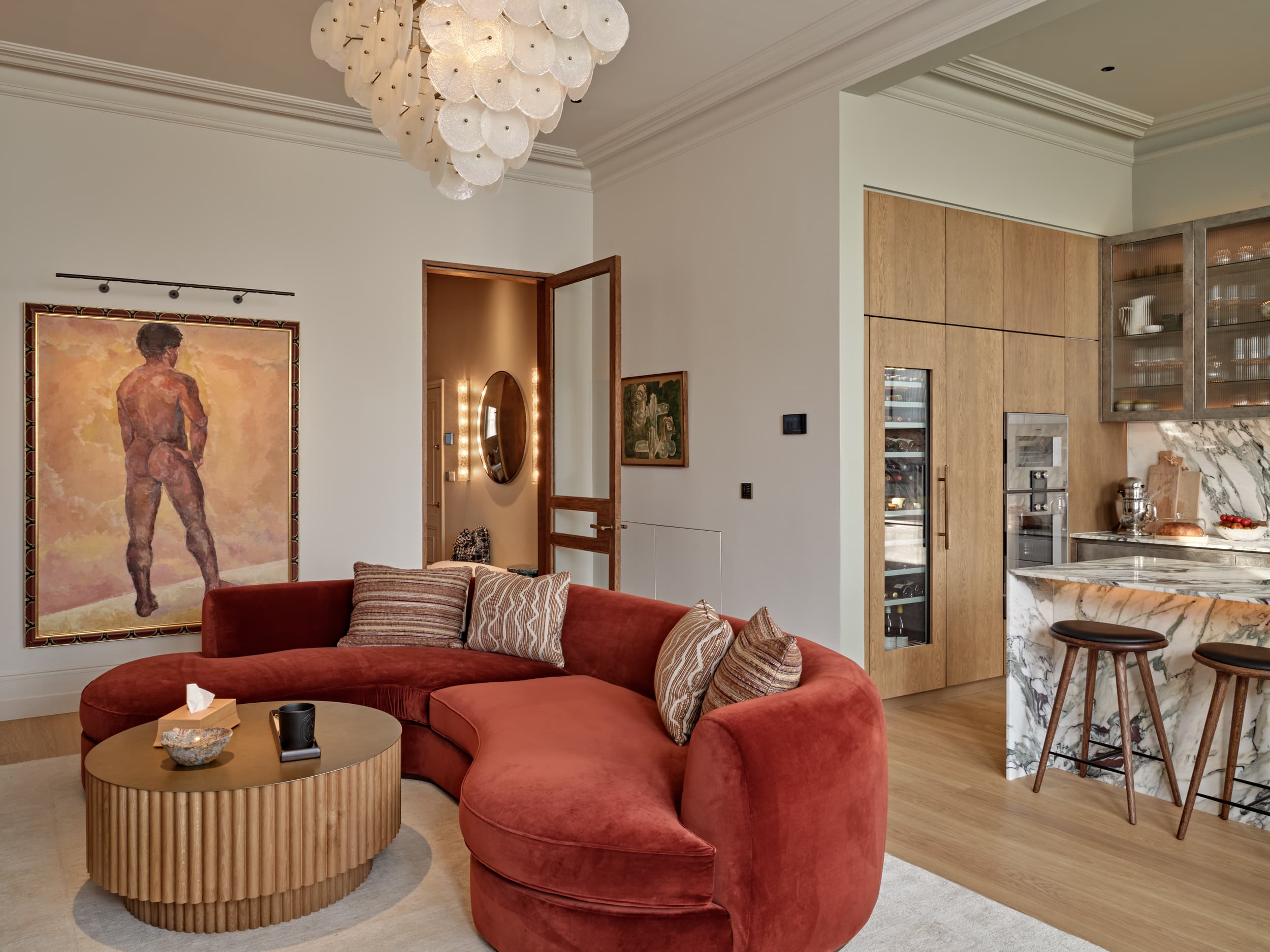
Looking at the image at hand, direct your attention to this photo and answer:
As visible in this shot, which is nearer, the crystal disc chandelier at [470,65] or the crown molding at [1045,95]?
the crystal disc chandelier at [470,65]

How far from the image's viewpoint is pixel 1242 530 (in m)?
4.98

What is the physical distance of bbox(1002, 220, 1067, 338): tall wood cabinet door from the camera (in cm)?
514

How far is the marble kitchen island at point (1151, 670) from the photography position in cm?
330

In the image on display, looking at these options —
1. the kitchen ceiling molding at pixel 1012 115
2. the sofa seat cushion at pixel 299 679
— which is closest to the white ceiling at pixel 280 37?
the kitchen ceiling molding at pixel 1012 115

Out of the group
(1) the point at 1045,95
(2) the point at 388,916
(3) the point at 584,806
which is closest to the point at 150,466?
(2) the point at 388,916

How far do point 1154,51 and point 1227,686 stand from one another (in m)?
3.18

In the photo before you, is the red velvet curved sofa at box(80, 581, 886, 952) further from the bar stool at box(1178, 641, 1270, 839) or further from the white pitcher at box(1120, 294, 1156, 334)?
the white pitcher at box(1120, 294, 1156, 334)

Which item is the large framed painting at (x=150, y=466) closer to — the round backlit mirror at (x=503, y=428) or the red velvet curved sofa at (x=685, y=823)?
the red velvet curved sofa at (x=685, y=823)

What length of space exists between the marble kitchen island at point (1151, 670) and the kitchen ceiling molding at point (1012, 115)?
97.2 inches

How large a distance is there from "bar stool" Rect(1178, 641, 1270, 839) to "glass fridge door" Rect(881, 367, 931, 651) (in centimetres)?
155

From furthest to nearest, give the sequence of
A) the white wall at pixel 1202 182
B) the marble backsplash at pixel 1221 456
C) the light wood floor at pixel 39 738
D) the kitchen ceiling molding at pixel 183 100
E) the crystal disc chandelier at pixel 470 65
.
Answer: the white wall at pixel 1202 182
the marble backsplash at pixel 1221 456
the kitchen ceiling molding at pixel 183 100
the light wood floor at pixel 39 738
the crystal disc chandelier at pixel 470 65

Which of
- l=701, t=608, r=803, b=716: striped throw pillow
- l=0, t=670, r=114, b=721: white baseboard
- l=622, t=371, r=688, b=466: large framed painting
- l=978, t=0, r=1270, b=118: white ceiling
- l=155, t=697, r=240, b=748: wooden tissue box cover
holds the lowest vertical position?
l=0, t=670, r=114, b=721: white baseboard

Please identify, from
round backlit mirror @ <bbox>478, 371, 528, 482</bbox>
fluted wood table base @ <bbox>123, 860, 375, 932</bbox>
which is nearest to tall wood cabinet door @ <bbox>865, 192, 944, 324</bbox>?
fluted wood table base @ <bbox>123, 860, 375, 932</bbox>

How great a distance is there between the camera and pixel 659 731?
3000 mm
